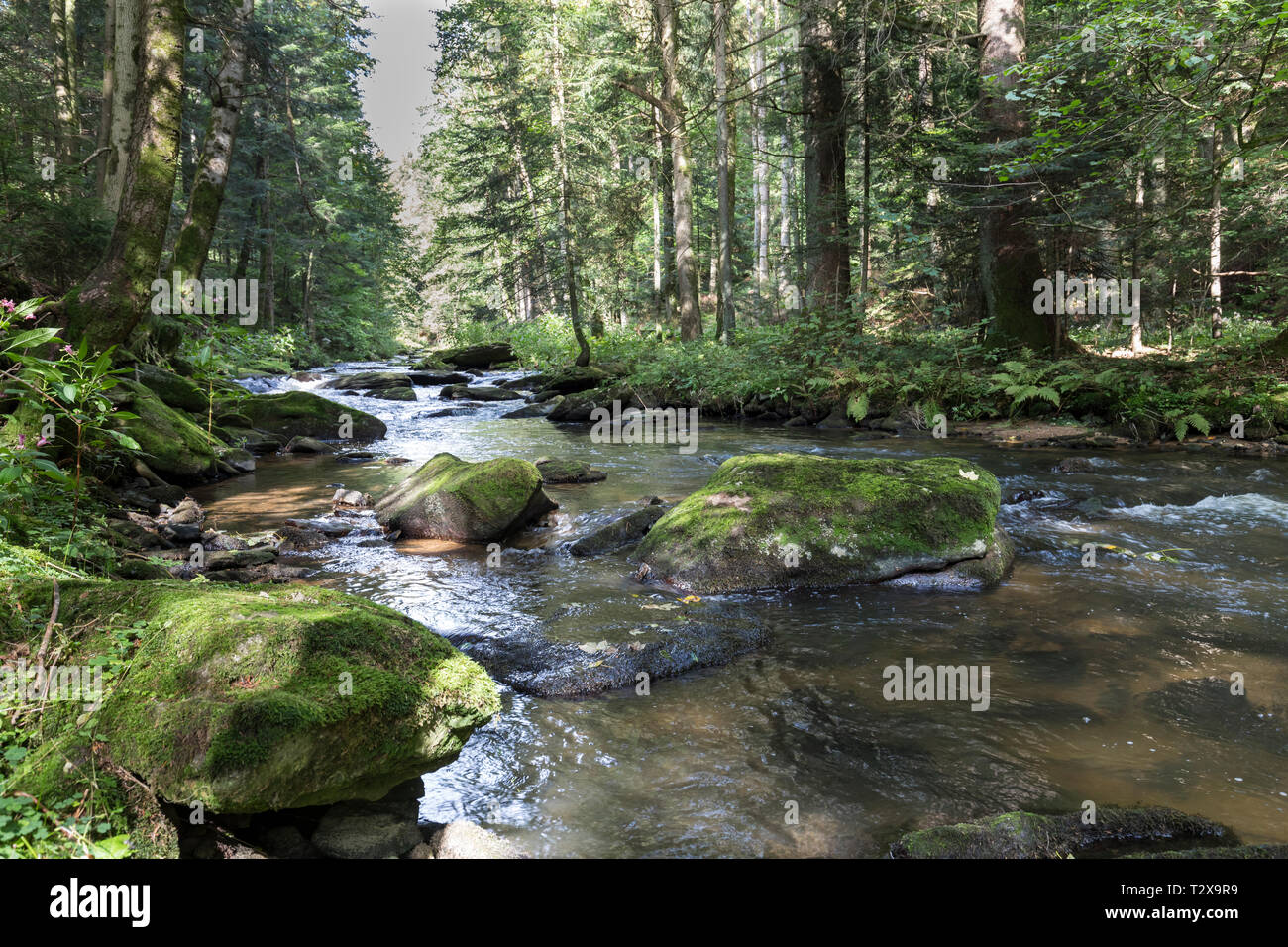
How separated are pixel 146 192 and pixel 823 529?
27.1ft

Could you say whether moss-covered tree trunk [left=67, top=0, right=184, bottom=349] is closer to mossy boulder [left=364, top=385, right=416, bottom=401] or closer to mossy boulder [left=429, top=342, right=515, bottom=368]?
mossy boulder [left=364, top=385, right=416, bottom=401]

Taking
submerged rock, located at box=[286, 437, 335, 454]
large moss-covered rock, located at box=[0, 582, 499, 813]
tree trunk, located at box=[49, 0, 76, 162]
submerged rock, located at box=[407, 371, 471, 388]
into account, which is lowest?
large moss-covered rock, located at box=[0, 582, 499, 813]

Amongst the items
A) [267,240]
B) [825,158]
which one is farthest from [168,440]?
[267,240]

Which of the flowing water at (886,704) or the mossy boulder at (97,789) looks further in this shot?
the flowing water at (886,704)

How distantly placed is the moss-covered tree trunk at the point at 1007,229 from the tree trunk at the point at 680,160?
861cm

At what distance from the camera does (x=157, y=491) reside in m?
8.41

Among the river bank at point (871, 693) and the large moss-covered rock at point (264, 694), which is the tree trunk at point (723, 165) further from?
the large moss-covered rock at point (264, 694)

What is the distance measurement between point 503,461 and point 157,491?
163 inches

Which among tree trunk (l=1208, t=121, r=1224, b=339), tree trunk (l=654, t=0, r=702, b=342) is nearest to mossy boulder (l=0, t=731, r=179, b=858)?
tree trunk (l=1208, t=121, r=1224, b=339)

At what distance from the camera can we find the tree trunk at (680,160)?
19703mm

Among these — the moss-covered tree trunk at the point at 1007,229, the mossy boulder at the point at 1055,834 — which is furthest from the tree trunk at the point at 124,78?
the moss-covered tree trunk at the point at 1007,229

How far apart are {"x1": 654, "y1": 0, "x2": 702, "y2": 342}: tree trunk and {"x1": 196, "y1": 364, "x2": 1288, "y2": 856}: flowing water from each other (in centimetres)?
1494

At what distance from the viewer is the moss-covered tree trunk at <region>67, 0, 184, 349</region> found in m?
7.74

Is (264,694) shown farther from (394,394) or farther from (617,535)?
(394,394)
